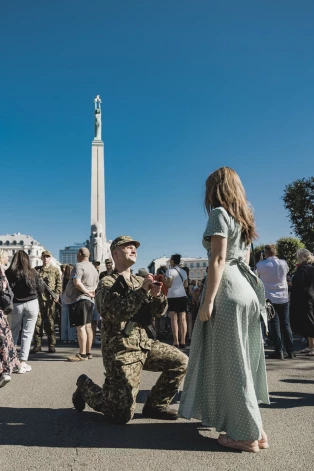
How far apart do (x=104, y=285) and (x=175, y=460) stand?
1.53 m

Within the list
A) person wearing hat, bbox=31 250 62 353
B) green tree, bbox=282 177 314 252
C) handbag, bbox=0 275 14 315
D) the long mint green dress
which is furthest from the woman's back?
green tree, bbox=282 177 314 252

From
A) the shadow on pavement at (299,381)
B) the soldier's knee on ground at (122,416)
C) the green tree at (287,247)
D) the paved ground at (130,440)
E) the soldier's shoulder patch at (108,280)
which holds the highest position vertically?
the green tree at (287,247)

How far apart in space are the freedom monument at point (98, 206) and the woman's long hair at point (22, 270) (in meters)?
36.0

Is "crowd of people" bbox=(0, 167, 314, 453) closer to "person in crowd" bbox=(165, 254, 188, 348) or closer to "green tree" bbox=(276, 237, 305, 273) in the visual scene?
"person in crowd" bbox=(165, 254, 188, 348)

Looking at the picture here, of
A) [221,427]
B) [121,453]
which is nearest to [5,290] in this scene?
[121,453]

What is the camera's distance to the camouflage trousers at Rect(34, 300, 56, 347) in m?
8.98

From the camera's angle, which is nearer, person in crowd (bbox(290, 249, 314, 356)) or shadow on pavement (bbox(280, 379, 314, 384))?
shadow on pavement (bbox(280, 379, 314, 384))

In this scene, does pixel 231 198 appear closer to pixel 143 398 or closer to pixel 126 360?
pixel 126 360

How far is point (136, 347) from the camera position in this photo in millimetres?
3924

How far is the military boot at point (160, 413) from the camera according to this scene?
4020mm

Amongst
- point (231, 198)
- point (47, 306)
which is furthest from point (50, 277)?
point (231, 198)

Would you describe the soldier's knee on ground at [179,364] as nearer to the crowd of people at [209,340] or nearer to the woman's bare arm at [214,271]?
the crowd of people at [209,340]

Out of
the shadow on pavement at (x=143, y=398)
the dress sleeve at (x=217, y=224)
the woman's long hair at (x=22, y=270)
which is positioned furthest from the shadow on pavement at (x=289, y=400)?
the woman's long hair at (x=22, y=270)

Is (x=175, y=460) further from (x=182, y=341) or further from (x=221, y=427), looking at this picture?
(x=182, y=341)
